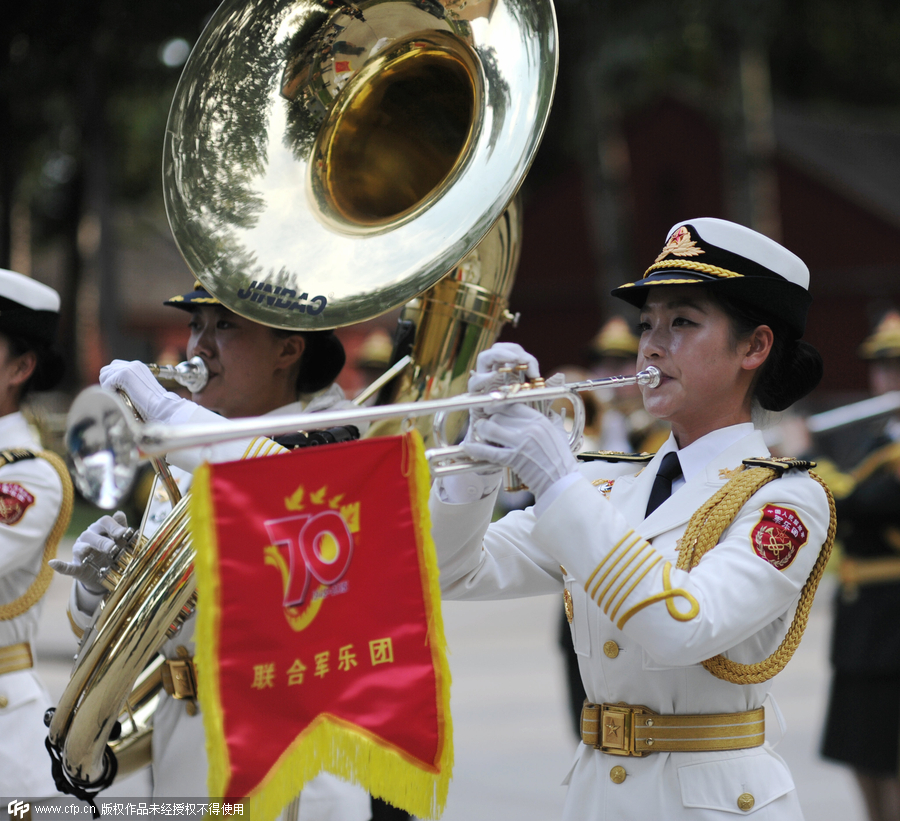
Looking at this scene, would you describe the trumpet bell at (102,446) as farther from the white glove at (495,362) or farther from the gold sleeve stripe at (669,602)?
the gold sleeve stripe at (669,602)

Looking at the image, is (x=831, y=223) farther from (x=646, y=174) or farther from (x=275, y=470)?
(x=275, y=470)

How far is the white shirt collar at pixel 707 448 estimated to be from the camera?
232 cm

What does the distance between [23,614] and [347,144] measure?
158cm

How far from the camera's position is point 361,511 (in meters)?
1.90

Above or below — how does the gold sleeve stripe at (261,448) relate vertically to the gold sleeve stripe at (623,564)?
above

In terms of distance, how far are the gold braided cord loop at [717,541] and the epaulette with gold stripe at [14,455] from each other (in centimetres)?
189

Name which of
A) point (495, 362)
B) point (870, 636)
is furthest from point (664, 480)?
point (870, 636)

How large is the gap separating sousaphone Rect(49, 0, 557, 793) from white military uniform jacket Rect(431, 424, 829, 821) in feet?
1.76

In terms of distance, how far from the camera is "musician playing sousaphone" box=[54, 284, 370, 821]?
2.43 meters

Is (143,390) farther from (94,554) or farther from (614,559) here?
(614,559)

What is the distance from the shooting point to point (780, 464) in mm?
2201

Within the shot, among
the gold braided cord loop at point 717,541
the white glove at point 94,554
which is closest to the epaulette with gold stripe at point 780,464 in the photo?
the gold braided cord loop at point 717,541

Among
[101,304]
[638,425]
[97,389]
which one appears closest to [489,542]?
[97,389]

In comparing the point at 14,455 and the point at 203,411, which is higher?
the point at 14,455
